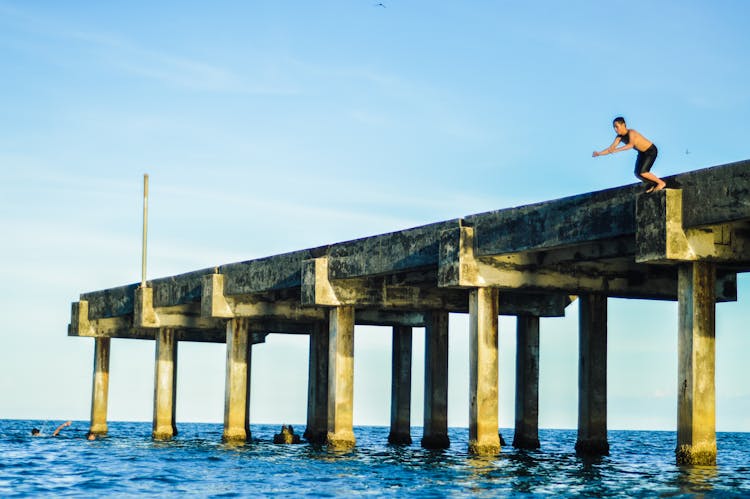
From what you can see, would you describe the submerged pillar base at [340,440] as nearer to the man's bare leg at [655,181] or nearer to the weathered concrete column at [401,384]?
the weathered concrete column at [401,384]

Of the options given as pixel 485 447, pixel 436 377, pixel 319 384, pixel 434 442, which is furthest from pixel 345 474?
pixel 319 384

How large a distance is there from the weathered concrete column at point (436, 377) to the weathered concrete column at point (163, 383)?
10919 millimetres

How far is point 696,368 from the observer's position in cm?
2403

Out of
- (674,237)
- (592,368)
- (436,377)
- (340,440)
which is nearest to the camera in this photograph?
(674,237)

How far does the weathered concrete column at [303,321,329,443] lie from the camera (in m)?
42.8

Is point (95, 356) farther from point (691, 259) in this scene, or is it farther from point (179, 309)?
point (691, 259)

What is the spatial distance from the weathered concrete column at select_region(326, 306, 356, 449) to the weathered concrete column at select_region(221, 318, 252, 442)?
248 inches

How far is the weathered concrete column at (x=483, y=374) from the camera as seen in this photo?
2962cm

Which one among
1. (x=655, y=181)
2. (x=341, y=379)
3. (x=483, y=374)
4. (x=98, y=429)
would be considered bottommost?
(x=98, y=429)

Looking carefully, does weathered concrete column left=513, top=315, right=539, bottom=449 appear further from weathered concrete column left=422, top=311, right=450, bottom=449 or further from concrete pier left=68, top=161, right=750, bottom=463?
weathered concrete column left=422, top=311, right=450, bottom=449

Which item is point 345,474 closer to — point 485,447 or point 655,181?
point 485,447

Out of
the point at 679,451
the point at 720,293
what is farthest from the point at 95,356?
the point at 679,451

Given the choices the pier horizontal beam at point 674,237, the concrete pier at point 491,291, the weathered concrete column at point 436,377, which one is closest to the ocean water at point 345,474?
the weathered concrete column at point 436,377

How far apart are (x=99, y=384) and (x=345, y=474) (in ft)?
80.3
